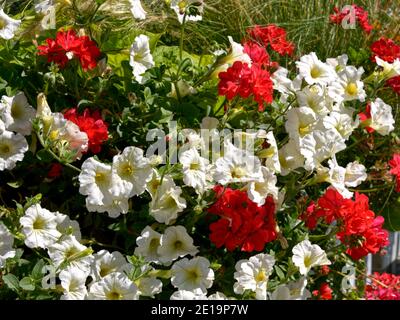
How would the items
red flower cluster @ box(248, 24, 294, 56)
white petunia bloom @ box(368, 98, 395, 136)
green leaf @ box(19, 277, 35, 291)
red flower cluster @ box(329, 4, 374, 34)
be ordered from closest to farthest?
1. green leaf @ box(19, 277, 35, 291)
2. white petunia bloom @ box(368, 98, 395, 136)
3. red flower cluster @ box(248, 24, 294, 56)
4. red flower cluster @ box(329, 4, 374, 34)

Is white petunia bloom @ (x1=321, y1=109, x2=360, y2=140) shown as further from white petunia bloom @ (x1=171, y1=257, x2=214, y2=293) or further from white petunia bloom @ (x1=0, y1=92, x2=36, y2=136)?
white petunia bloom @ (x1=0, y1=92, x2=36, y2=136)

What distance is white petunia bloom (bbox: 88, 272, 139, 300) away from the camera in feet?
6.13

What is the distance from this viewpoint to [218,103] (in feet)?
7.44

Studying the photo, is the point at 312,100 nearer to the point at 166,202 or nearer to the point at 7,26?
the point at 166,202

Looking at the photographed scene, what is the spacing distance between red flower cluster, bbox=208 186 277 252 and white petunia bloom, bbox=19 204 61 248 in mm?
386

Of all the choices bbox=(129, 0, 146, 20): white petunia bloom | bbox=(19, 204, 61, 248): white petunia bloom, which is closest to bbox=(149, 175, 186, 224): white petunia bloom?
bbox=(19, 204, 61, 248): white petunia bloom

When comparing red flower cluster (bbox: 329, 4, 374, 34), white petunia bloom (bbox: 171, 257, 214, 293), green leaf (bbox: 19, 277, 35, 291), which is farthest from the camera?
red flower cluster (bbox: 329, 4, 374, 34)

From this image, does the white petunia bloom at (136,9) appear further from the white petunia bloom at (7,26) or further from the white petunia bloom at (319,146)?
the white petunia bloom at (319,146)

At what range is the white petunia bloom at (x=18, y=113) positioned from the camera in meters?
2.00

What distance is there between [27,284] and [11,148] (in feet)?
1.16

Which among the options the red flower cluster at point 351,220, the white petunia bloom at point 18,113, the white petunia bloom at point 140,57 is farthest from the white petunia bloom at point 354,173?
the white petunia bloom at point 18,113

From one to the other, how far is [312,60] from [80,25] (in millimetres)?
640

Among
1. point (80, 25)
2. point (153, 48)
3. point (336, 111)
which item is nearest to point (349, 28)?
point (336, 111)

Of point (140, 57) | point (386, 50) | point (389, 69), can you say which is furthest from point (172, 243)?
point (386, 50)
